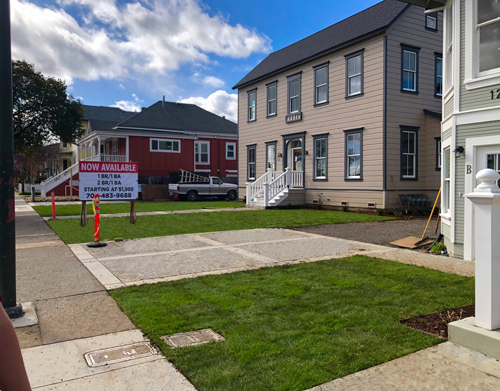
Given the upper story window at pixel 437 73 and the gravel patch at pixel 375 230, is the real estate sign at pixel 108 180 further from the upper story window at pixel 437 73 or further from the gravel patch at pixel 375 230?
the upper story window at pixel 437 73

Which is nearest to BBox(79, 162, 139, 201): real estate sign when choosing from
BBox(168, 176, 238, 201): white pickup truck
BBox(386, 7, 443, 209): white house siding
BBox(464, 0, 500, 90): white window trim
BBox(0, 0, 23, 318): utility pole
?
BBox(0, 0, 23, 318): utility pole

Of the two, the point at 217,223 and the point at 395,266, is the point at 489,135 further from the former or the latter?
the point at 217,223

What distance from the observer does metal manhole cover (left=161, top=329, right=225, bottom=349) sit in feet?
13.3

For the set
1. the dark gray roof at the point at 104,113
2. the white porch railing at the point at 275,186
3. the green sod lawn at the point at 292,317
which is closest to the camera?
the green sod lawn at the point at 292,317

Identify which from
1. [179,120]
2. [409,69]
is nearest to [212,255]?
[409,69]

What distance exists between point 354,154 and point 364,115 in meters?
1.69

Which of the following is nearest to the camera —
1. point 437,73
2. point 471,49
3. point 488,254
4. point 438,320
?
point 488,254

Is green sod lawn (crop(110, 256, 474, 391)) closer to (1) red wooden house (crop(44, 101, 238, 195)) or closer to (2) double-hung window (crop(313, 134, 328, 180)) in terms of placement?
(2) double-hung window (crop(313, 134, 328, 180))

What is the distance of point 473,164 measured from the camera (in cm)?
800

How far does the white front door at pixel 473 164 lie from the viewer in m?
7.70

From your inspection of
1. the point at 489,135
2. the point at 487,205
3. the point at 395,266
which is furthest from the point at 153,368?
the point at 489,135

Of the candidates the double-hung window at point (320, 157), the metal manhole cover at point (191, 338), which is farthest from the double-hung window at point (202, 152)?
the metal manhole cover at point (191, 338)

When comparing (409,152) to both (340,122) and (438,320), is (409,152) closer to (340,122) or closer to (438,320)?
(340,122)

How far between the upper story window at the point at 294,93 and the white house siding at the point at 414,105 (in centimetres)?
552
